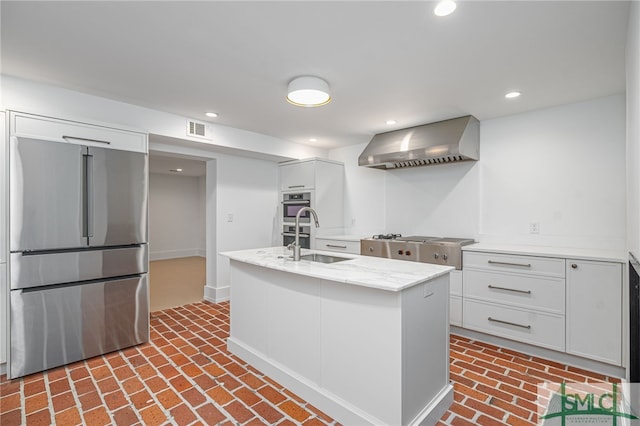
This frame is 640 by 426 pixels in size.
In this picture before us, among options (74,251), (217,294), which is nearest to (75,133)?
(74,251)

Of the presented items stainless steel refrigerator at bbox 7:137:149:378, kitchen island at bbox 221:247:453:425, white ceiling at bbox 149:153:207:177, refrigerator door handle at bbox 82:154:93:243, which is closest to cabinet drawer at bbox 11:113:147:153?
stainless steel refrigerator at bbox 7:137:149:378

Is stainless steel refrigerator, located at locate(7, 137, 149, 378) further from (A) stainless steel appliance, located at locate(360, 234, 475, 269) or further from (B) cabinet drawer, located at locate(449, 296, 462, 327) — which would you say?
(B) cabinet drawer, located at locate(449, 296, 462, 327)

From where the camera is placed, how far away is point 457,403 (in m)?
2.00

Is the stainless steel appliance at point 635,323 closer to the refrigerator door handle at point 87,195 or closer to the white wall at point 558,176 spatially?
the white wall at point 558,176

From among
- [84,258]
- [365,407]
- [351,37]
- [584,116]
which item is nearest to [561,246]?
[584,116]

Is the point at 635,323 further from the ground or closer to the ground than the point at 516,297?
further from the ground

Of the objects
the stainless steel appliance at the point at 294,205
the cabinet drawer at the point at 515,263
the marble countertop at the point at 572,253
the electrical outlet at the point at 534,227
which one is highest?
the stainless steel appliance at the point at 294,205

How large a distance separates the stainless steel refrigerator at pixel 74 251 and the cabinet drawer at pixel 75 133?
4cm

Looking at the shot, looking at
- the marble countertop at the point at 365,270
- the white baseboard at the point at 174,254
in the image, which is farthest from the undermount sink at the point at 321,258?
the white baseboard at the point at 174,254

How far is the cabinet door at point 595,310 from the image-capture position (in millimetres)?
2342

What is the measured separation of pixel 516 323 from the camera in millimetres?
2783

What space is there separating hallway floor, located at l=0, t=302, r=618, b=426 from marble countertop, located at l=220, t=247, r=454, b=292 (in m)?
0.87

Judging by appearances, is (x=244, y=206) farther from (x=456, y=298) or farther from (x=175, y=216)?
(x=175, y=216)

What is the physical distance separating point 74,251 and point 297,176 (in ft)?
9.53
